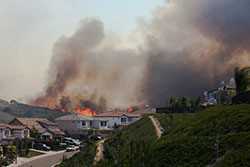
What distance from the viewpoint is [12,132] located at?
77.7 m

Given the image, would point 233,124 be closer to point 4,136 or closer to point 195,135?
point 195,135

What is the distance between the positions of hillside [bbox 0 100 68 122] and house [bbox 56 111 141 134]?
9484mm

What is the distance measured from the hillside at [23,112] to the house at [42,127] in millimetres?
14950

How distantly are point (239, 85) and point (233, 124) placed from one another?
18591 mm

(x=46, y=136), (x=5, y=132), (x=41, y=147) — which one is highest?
(x=5, y=132)

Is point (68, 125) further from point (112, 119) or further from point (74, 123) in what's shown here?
point (112, 119)

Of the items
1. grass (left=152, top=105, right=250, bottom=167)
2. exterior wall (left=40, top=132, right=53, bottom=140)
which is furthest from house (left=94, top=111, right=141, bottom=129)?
grass (left=152, top=105, right=250, bottom=167)

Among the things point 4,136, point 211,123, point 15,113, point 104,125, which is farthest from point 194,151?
point 15,113

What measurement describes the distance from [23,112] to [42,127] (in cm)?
3375

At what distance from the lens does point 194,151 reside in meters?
24.3

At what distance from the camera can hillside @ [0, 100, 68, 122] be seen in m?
107

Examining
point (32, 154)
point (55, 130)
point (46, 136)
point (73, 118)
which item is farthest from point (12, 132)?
point (32, 154)

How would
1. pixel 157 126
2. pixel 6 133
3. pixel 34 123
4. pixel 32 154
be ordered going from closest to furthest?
pixel 157 126, pixel 32 154, pixel 6 133, pixel 34 123

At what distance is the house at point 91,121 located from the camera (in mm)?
88938
